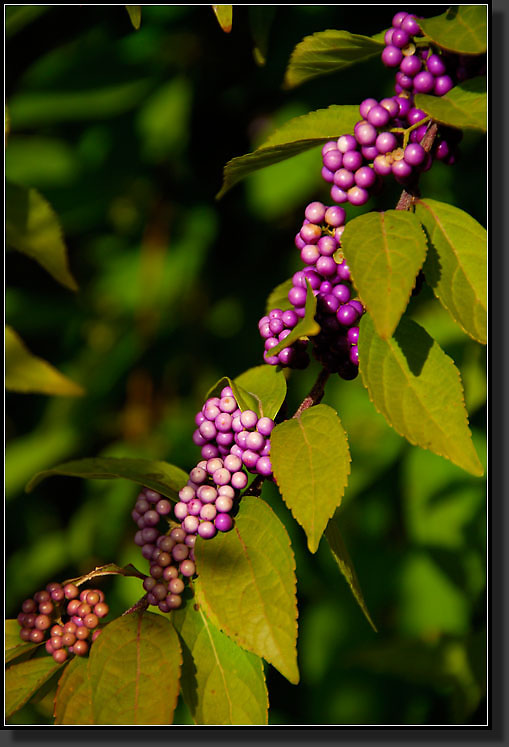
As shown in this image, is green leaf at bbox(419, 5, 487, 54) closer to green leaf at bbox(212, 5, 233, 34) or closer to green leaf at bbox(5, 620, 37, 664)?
green leaf at bbox(212, 5, 233, 34)

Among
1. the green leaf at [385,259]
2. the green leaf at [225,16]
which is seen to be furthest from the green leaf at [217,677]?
Result: the green leaf at [225,16]

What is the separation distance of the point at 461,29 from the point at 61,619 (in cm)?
86

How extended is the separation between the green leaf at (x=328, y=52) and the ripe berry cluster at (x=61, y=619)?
74cm

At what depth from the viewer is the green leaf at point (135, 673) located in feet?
2.80

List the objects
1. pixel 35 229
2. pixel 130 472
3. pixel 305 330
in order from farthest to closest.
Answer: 1. pixel 35 229
2. pixel 130 472
3. pixel 305 330

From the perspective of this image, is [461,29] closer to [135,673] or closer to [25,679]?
[135,673]

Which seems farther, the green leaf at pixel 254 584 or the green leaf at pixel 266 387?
the green leaf at pixel 266 387

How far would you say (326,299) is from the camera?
0.90 meters

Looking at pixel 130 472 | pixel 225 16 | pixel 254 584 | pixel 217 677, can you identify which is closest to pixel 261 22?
pixel 225 16

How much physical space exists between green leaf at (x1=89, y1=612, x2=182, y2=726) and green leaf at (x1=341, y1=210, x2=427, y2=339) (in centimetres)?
45

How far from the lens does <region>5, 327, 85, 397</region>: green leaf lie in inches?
40.8

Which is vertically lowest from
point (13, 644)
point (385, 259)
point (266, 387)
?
point (13, 644)

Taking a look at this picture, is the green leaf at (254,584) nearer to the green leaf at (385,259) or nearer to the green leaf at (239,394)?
the green leaf at (239,394)

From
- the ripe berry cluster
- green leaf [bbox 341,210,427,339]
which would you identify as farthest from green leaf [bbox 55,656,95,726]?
green leaf [bbox 341,210,427,339]
